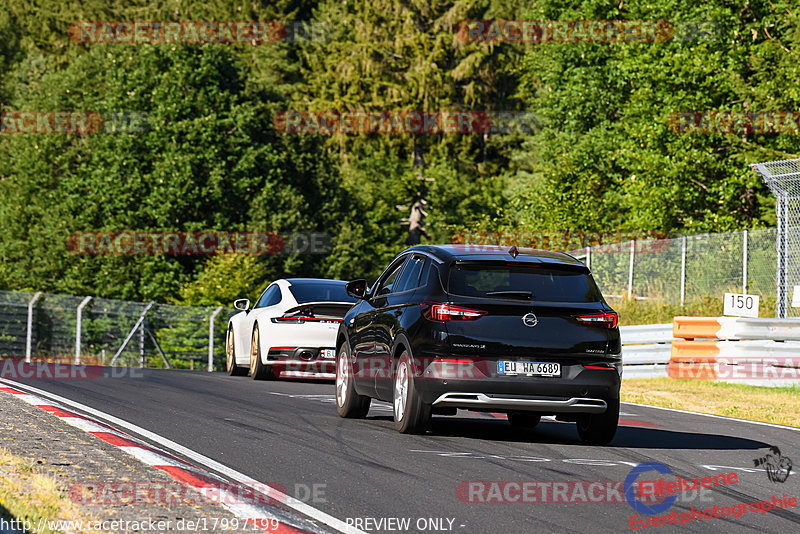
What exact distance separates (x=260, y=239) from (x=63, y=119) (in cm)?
1091

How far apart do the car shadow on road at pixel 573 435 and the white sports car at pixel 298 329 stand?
5294 mm

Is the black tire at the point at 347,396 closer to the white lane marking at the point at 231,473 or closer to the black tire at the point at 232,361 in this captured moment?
the white lane marking at the point at 231,473

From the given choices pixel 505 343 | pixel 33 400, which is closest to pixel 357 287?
pixel 505 343

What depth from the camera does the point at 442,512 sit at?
263 inches

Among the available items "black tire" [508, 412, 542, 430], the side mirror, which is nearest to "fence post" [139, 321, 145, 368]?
the side mirror

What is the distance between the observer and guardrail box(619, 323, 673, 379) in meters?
21.8

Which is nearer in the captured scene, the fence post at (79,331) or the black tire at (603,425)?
the black tire at (603,425)

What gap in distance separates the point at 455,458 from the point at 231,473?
6.28 ft

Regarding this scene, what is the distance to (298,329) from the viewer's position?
1755cm

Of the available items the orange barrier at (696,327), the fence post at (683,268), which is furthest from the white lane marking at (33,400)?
the fence post at (683,268)

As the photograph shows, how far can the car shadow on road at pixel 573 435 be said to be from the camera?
10594 mm

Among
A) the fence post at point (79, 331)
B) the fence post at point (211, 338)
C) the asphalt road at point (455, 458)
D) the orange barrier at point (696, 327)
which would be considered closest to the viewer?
the asphalt road at point (455, 458)

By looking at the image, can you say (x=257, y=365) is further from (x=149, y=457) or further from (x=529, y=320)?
(x=149, y=457)

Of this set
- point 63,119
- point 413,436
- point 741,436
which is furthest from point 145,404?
point 63,119
